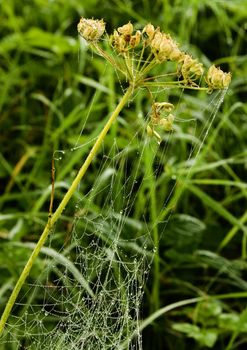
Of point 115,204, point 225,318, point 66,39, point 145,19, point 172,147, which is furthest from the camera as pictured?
point 145,19

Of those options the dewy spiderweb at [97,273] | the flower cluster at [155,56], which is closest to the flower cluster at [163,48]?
the flower cluster at [155,56]

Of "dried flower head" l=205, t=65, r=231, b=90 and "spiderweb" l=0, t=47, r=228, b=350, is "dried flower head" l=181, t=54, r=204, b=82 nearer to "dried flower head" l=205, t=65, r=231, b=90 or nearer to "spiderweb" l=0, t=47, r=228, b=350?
"dried flower head" l=205, t=65, r=231, b=90

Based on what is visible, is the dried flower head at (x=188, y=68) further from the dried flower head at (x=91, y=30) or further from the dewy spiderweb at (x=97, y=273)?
the dewy spiderweb at (x=97, y=273)

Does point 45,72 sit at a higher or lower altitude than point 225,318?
higher

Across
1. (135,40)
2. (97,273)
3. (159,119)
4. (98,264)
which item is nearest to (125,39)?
(135,40)

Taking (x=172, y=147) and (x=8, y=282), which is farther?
(x=172, y=147)

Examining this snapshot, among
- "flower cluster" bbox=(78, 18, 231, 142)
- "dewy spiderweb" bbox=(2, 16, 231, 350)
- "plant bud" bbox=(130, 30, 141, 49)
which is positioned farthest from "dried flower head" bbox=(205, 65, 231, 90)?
"dewy spiderweb" bbox=(2, 16, 231, 350)

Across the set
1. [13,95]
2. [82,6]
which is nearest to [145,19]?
[82,6]

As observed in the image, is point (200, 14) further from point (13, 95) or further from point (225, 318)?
point (225, 318)

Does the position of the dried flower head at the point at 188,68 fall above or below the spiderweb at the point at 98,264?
above
